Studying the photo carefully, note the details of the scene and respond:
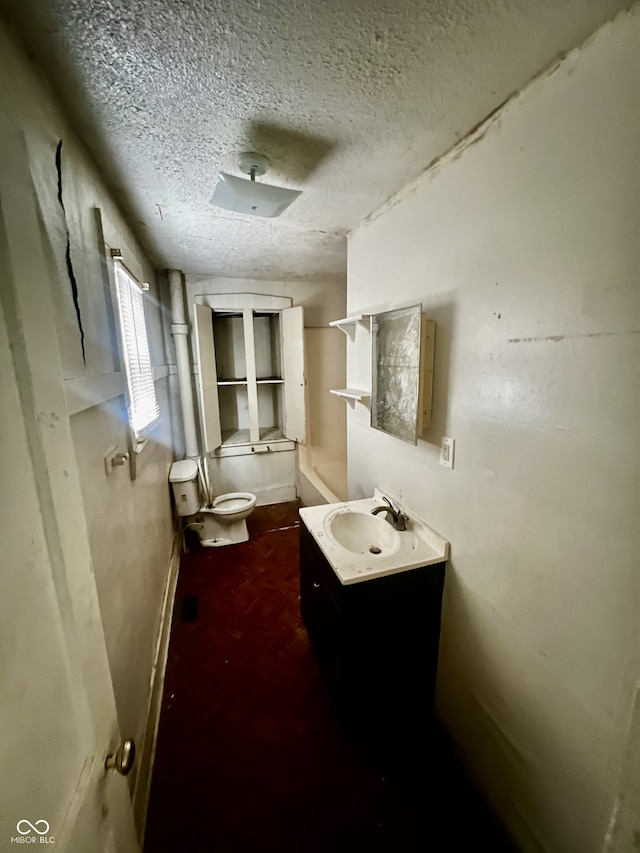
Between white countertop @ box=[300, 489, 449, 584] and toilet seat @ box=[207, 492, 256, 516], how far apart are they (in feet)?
3.99

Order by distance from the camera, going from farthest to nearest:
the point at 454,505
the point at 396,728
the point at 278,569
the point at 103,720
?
the point at 278,569
the point at 396,728
the point at 454,505
the point at 103,720

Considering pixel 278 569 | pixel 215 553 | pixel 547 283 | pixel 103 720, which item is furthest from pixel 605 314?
pixel 215 553

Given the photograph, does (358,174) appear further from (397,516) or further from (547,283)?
(397,516)

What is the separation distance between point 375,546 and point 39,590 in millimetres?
1406

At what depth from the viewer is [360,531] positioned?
5.56 feet

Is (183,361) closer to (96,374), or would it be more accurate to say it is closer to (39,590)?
(96,374)

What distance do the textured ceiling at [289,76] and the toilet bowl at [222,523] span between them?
223 centimetres

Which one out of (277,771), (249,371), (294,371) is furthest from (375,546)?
(249,371)

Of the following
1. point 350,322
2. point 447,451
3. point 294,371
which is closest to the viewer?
point 447,451

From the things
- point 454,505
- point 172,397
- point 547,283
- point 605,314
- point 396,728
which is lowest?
point 396,728

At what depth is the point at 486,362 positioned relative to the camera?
1094 millimetres

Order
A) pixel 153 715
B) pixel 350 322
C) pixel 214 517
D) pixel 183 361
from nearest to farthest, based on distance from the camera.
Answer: pixel 153 715 < pixel 350 322 < pixel 214 517 < pixel 183 361

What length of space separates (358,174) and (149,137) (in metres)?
0.78

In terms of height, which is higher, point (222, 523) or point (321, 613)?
point (321, 613)
